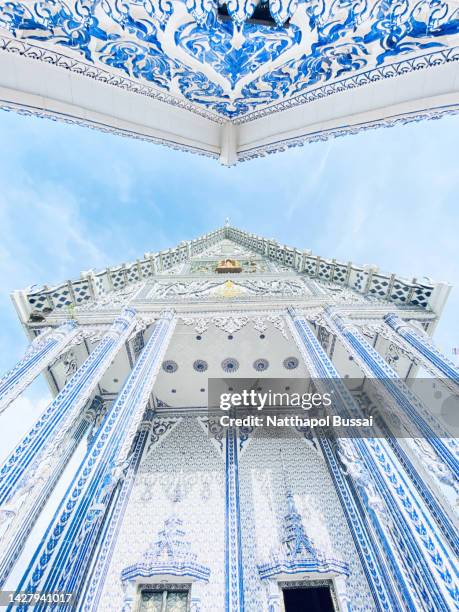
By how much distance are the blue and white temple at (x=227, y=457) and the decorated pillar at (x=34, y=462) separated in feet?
0.07

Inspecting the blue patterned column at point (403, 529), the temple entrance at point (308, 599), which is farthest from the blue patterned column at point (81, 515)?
the temple entrance at point (308, 599)

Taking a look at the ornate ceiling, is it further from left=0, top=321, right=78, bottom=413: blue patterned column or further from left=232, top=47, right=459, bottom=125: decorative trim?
left=0, top=321, right=78, bottom=413: blue patterned column

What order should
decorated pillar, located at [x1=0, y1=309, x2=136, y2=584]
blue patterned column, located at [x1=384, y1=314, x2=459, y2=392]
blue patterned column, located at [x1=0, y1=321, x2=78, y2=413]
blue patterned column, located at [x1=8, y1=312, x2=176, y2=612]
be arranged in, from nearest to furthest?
decorated pillar, located at [x1=0, y1=309, x2=136, y2=584] < blue patterned column, located at [x1=8, y1=312, x2=176, y2=612] < blue patterned column, located at [x1=0, y1=321, x2=78, y2=413] < blue patterned column, located at [x1=384, y1=314, x2=459, y2=392]

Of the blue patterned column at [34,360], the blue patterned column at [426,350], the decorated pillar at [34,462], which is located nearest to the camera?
the decorated pillar at [34,462]

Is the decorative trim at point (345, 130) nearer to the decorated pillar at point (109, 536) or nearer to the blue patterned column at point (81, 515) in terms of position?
the blue patterned column at point (81, 515)

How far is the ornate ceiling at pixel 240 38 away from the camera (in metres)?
3.48

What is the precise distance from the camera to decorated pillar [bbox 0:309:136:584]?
2.75 m

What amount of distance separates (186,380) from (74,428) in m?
2.82

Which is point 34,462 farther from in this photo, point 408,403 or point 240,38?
point 240,38

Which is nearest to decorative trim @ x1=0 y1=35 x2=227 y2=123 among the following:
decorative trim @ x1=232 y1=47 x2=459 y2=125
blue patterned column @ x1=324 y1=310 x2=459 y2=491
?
decorative trim @ x1=232 y1=47 x2=459 y2=125

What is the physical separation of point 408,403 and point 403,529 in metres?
1.85

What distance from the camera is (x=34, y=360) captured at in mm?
5023

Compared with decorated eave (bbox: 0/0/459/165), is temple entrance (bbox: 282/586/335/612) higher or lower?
lower

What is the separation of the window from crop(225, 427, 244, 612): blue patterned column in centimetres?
71
